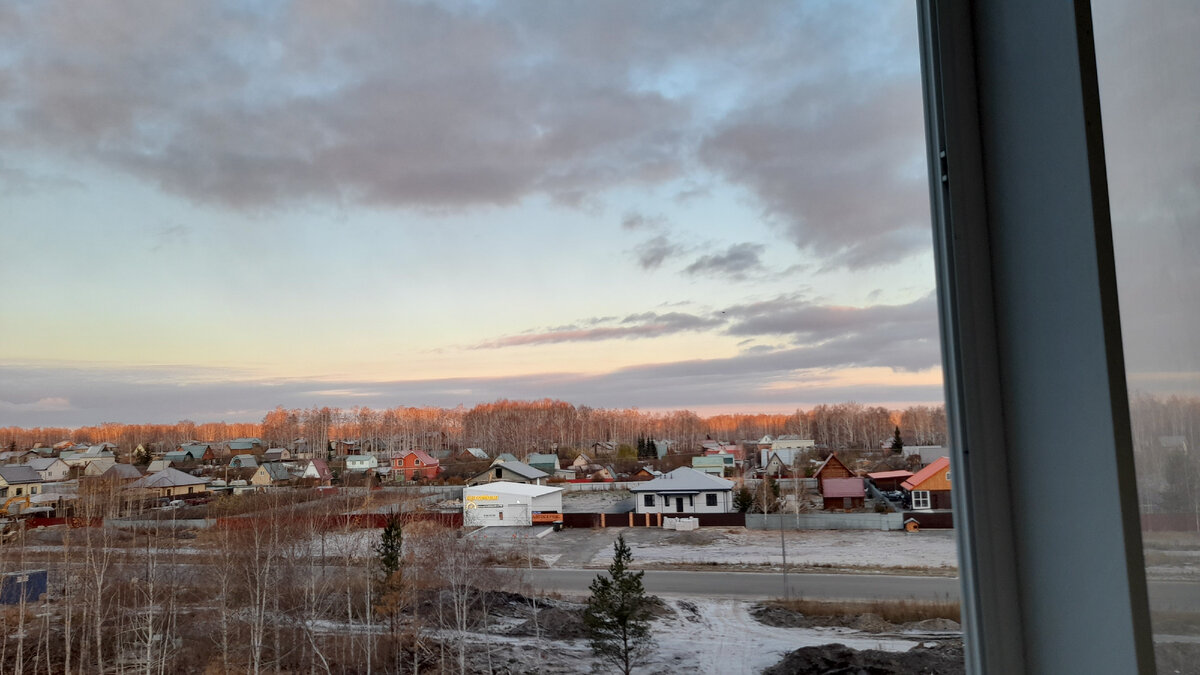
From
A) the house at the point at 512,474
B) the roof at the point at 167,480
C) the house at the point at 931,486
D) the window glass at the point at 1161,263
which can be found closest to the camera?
the window glass at the point at 1161,263

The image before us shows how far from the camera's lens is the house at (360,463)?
1653 mm

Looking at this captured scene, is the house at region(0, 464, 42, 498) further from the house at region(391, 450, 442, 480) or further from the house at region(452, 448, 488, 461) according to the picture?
the house at region(452, 448, 488, 461)

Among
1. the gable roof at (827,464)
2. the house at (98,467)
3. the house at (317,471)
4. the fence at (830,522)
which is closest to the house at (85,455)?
the house at (98,467)

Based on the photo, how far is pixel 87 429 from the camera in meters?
1.61

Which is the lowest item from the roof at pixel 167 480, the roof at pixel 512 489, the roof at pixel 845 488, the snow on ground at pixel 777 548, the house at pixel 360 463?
the snow on ground at pixel 777 548

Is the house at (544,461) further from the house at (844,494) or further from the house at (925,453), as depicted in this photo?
the house at (925,453)

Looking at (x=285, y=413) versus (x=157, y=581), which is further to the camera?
(x=285, y=413)

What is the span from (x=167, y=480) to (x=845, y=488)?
60.6 inches

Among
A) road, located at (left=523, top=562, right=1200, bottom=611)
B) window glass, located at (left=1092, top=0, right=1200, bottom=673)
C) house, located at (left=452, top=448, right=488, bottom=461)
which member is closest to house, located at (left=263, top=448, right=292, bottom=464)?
house, located at (left=452, top=448, right=488, bottom=461)

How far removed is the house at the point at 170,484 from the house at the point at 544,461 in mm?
741

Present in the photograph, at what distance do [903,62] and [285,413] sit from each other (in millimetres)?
1670

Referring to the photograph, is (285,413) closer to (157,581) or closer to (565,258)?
(157,581)

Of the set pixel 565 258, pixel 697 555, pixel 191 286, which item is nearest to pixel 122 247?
pixel 191 286

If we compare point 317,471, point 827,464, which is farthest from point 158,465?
point 827,464
